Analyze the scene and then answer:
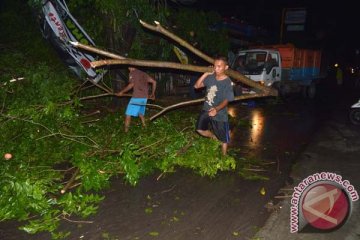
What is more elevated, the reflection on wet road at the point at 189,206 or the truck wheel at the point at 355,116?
the truck wheel at the point at 355,116

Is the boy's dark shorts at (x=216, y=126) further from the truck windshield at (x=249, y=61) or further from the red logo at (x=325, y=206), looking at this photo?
the truck windshield at (x=249, y=61)

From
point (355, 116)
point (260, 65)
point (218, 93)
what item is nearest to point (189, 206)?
point (218, 93)

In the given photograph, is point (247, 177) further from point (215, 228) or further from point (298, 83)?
Result: point (298, 83)

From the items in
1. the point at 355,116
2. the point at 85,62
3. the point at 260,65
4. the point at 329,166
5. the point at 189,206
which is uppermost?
the point at 260,65

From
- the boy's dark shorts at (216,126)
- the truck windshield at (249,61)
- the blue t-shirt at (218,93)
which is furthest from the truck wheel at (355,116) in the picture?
the blue t-shirt at (218,93)

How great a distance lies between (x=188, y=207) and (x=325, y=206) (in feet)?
5.53

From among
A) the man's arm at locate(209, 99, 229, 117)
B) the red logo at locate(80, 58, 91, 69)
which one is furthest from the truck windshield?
the man's arm at locate(209, 99, 229, 117)

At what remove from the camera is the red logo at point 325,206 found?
3922 mm

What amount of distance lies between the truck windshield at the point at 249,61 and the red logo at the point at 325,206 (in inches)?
406

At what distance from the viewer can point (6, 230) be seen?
12.8 ft

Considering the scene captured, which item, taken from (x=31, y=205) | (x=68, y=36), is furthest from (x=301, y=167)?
(x=68, y=36)

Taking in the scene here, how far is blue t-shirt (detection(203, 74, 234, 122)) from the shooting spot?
5543 millimetres

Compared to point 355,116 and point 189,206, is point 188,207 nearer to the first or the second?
point 189,206

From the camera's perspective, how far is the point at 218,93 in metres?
5.59
